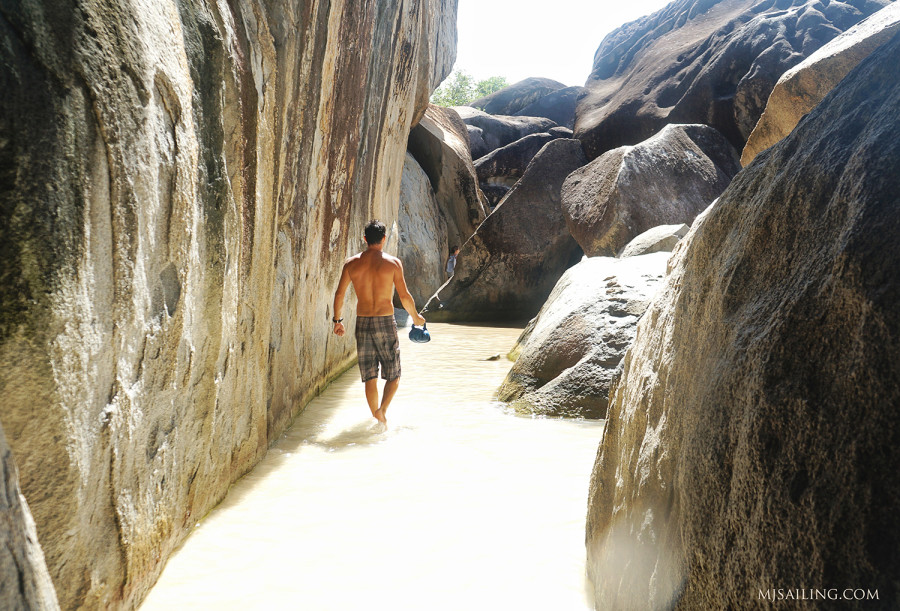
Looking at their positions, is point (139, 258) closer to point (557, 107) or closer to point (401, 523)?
point (401, 523)

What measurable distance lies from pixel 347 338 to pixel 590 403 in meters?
3.59

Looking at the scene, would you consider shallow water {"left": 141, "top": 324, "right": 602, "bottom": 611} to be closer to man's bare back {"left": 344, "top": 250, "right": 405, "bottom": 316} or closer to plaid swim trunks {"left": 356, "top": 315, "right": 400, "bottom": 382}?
plaid swim trunks {"left": 356, "top": 315, "right": 400, "bottom": 382}

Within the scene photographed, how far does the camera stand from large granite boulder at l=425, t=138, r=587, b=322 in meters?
13.9

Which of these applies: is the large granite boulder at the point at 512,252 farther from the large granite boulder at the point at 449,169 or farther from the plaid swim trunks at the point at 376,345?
the plaid swim trunks at the point at 376,345

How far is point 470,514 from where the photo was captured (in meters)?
3.07

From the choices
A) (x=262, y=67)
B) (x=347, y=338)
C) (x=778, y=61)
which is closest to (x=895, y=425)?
(x=262, y=67)

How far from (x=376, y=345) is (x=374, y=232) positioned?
85cm

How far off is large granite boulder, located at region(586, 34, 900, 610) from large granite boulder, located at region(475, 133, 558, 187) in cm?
1885

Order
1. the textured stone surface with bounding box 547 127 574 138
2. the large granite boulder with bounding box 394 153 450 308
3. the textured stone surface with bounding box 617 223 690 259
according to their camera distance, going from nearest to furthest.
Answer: the textured stone surface with bounding box 617 223 690 259
the large granite boulder with bounding box 394 153 450 308
the textured stone surface with bounding box 547 127 574 138

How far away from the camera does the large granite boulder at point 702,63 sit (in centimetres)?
1193

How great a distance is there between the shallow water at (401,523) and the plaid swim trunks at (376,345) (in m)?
0.41

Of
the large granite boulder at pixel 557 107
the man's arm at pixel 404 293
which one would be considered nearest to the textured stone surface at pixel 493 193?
the large granite boulder at pixel 557 107

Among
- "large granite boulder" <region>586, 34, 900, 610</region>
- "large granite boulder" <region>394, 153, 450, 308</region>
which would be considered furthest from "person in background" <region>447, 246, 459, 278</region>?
"large granite boulder" <region>586, 34, 900, 610</region>

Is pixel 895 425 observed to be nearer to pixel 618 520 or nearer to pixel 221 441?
pixel 618 520
